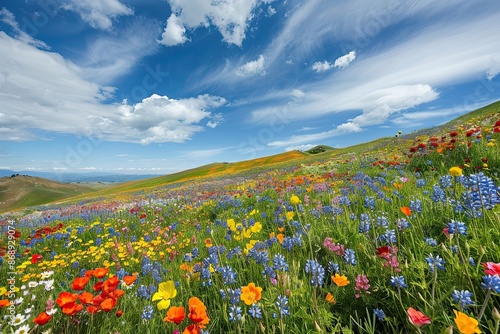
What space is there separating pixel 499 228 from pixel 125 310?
3693 mm

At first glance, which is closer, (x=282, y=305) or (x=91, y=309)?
(x=282, y=305)

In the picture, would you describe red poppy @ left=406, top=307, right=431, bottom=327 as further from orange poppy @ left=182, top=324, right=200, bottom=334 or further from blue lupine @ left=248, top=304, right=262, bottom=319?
orange poppy @ left=182, top=324, right=200, bottom=334

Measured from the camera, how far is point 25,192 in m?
107

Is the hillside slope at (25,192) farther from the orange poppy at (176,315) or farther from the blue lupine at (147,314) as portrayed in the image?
the orange poppy at (176,315)

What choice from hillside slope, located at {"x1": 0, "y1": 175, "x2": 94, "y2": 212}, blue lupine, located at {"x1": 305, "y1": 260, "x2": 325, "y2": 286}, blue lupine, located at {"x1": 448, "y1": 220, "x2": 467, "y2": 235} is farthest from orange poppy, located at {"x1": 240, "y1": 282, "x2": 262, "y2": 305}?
hillside slope, located at {"x1": 0, "y1": 175, "x2": 94, "y2": 212}

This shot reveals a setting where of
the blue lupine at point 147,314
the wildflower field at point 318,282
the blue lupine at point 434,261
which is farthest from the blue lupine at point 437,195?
the blue lupine at point 147,314

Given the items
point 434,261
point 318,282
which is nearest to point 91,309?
point 318,282

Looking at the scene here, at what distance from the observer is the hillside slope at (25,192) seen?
96.8m

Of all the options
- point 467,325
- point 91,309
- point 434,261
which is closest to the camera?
point 467,325

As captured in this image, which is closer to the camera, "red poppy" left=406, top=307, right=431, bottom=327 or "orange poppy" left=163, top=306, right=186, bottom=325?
"red poppy" left=406, top=307, right=431, bottom=327

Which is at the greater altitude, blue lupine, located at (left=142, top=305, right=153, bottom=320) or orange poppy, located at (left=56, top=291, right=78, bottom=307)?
orange poppy, located at (left=56, top=291, right=78, bottom=307)

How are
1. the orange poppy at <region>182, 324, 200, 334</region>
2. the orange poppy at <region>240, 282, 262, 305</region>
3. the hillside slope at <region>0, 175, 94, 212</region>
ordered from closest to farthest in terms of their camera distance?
the orange poppy at <region>182, 324, 200, 334</region> < the orange poppy at <region>240, 282, 262, 305</region> < the hillside slope at <region>0, 175, 94, 212</region>

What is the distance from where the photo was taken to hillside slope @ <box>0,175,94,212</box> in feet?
318

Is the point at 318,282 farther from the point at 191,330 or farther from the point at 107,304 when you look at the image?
the point at 107,304
